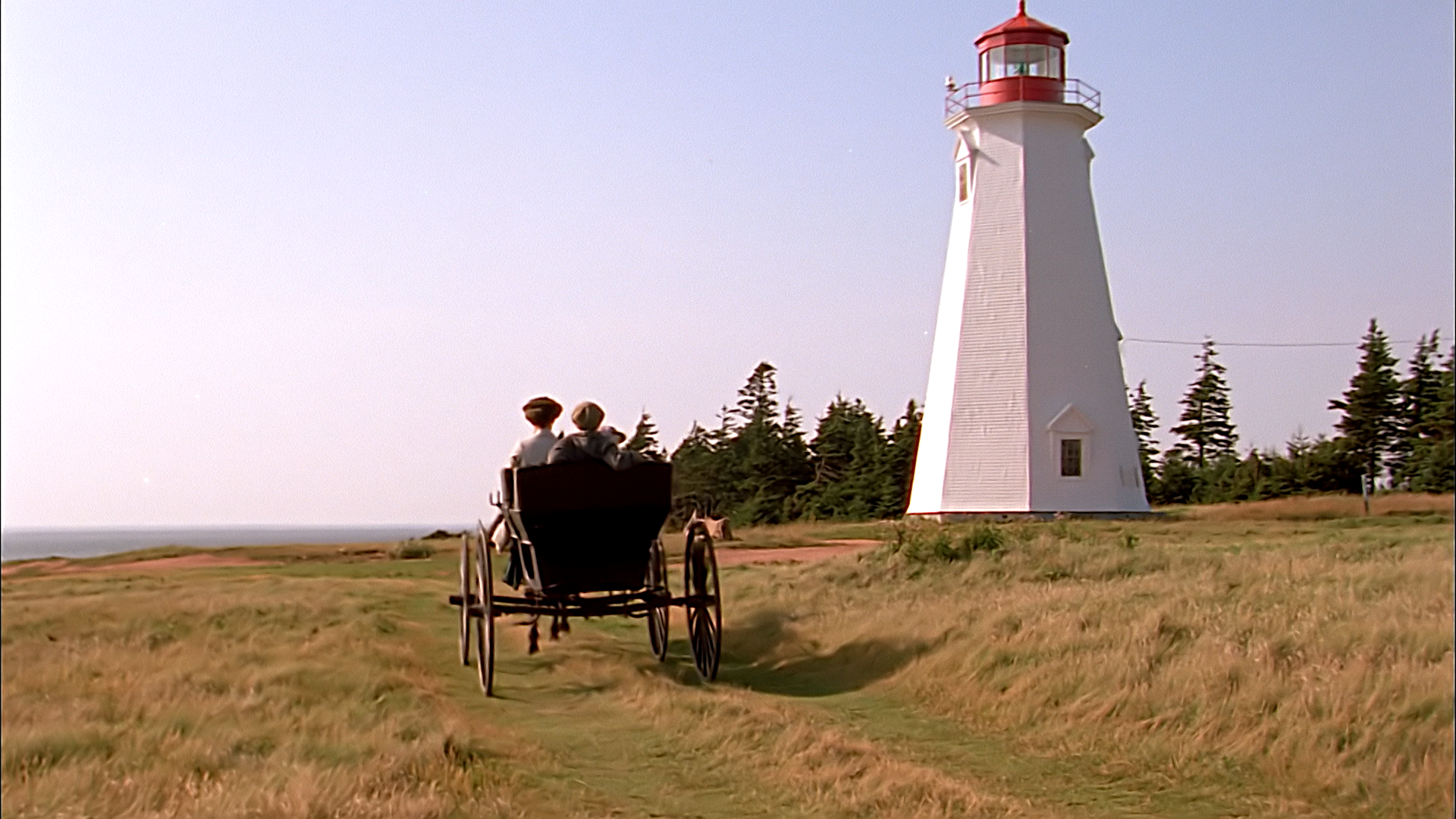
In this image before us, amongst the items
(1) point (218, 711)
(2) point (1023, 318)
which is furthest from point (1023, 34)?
(1) point (218, 711)

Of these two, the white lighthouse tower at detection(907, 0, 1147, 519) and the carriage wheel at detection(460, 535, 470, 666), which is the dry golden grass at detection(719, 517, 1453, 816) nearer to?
the white lighthouse tower at detection(907, 0, 1147, 519)

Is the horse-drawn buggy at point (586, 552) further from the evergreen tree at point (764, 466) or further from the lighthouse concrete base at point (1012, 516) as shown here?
the lighthouse concrete base at point (1012, 516)

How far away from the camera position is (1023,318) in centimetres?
1312

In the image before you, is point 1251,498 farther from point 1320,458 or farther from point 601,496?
point 601,496

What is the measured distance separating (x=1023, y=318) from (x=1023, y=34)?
262 centimetres

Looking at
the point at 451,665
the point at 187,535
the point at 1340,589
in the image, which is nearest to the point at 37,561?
the point at 187,535

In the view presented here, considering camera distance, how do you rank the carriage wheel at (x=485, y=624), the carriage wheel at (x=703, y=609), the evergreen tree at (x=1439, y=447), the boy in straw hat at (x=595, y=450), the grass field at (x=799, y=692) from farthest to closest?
the carriage wheel at (x=703, y=609) < the boy in straw hat at (x=595, y=450) < the carriage wheel at (x=485, y=624) < the evergreen tree at (x=1439, y=447) < the grass field at (x=799, y=692)

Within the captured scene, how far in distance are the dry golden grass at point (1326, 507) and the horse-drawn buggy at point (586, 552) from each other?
250 centimetres

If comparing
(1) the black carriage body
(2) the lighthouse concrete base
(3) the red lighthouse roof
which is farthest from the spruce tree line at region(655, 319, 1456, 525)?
(3) the red lighthouse roof

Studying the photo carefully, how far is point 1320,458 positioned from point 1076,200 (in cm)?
1220

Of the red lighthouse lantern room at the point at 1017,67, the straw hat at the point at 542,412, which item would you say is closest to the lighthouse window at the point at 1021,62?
the red lighthouse lantern room at the point at 1017,67

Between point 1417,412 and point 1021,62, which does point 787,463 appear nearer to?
point 1417,412

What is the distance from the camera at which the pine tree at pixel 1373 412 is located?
2928 millimetres

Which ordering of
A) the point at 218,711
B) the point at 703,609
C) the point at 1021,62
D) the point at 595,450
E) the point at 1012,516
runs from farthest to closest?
1. the point at 1021,62
2. the point at 1012,516
3. the point at 703,609
4. the point at 595,450
5. the point at 218,711
